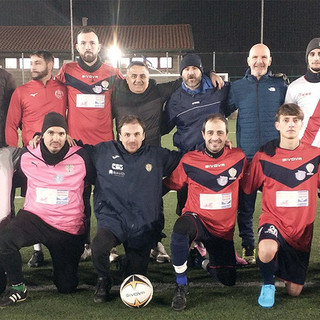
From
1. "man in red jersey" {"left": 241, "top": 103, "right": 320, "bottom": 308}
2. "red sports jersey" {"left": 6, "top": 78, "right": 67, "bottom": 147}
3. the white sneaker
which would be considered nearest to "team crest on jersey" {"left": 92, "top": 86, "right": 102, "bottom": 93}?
"red sports jersey" {"left": 6, "top": 78, "right": 67, "bottom": 147}

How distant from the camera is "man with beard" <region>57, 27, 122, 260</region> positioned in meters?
4.44

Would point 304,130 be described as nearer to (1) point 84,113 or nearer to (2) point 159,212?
(2) point 159,212

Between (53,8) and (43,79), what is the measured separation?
3516 cm

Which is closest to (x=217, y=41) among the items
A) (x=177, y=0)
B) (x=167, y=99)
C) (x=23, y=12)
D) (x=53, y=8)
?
(x=177, y=0)

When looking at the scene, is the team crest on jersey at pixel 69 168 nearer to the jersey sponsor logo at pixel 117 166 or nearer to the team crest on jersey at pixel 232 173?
the jersey sponsor logo at pixel 117 166

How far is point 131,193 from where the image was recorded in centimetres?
364

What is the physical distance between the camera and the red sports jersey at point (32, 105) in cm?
436


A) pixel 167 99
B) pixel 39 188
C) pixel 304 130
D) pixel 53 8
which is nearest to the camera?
pixel 39 188

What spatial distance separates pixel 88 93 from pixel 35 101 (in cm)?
50

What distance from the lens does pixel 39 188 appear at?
144 inches

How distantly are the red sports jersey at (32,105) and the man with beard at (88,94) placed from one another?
0.11 m

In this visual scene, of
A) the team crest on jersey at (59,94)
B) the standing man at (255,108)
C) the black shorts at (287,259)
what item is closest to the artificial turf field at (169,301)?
the black shorts at (287,259)

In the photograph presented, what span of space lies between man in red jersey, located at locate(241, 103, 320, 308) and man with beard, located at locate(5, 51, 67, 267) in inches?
83.5

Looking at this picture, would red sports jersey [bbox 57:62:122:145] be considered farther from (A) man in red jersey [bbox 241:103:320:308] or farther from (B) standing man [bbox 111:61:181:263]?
(A) man in red jersey [bbox 241:103:320:308]
